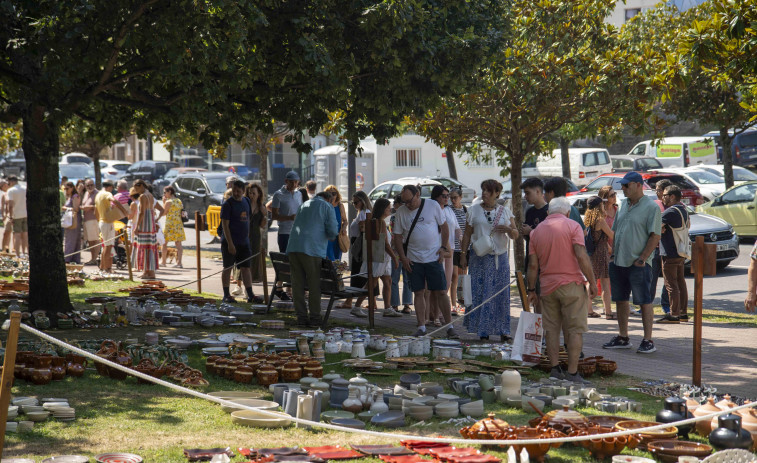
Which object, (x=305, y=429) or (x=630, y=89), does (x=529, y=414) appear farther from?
(x=630, y=89)

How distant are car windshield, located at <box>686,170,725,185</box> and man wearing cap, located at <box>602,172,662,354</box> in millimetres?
20579

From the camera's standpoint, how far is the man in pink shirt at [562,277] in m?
8.15

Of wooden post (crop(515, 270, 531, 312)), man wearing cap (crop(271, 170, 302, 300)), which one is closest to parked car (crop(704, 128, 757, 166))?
man wearing cap (crop(271, 170, 302, 300))

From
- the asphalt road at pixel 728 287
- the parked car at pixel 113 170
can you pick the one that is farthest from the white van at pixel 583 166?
the parked car at pixel 113 170

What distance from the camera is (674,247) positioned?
11.8 metres

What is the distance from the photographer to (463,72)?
431 inches

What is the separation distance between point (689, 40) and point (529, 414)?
452cm

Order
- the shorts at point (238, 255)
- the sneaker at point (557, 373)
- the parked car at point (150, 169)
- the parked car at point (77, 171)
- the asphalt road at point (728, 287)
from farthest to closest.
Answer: the parked car at point (150, 169), the parked car at point (77, 171), the asphalt road at point (728, 287), the shorts at point (238, 255), the sneaker at point (557, 373)

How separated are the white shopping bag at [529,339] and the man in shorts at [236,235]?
572 cm

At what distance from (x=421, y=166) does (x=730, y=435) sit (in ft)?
115

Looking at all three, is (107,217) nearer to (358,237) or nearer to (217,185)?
(358,237)

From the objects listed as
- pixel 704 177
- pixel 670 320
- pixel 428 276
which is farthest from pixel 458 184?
pixel 428 276

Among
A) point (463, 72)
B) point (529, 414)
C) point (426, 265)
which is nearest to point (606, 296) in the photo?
point (426, 265)

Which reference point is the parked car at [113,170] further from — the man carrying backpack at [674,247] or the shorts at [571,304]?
the shorts at [571,304]
